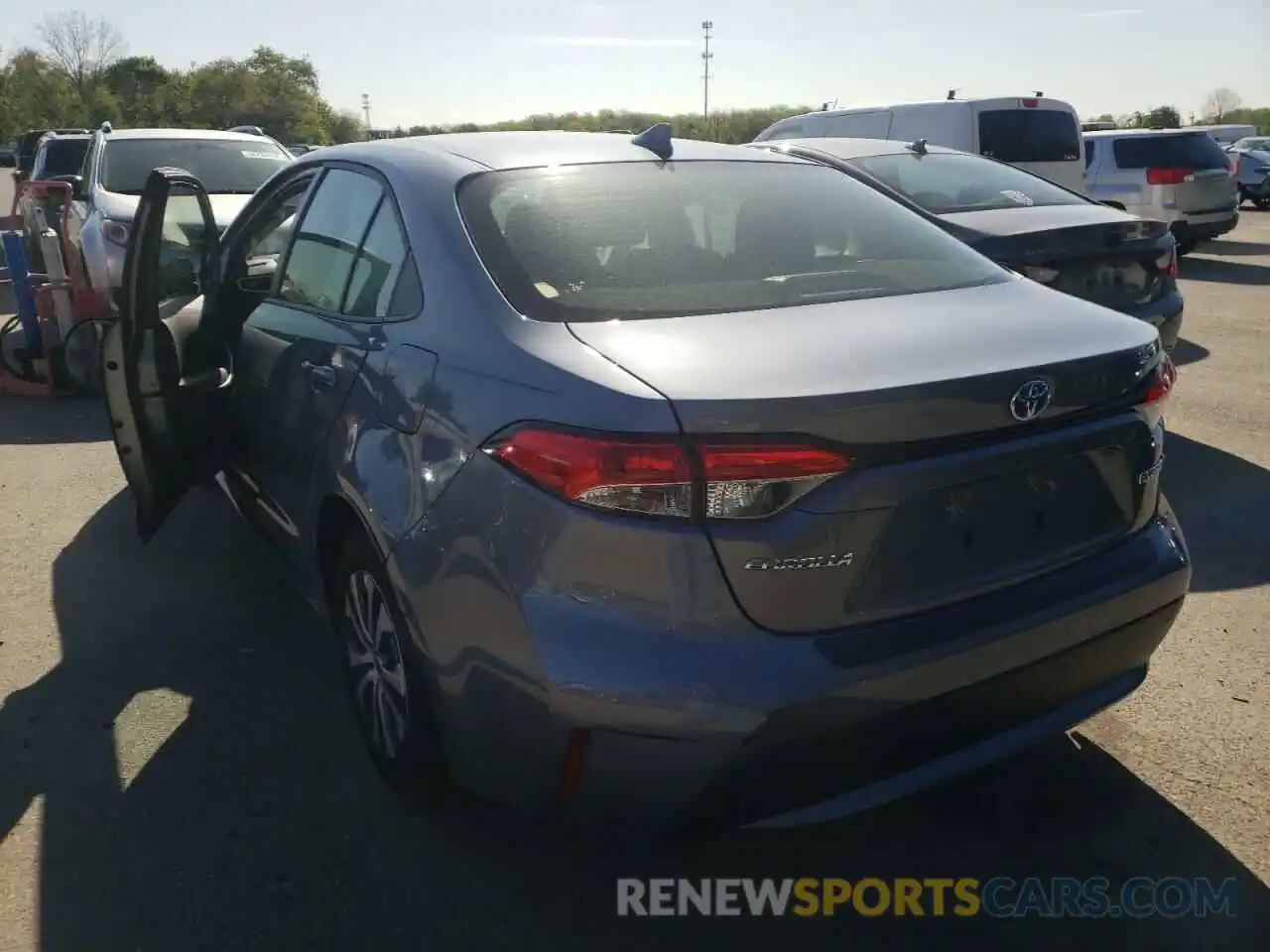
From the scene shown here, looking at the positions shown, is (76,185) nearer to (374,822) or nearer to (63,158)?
(63,158)

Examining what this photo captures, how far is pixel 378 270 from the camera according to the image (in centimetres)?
300

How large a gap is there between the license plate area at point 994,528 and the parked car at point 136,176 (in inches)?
285

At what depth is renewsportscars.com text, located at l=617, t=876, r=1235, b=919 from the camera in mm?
2500

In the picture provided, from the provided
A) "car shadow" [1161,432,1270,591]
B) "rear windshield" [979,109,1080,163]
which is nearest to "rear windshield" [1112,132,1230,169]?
"rear windshield" [979,109,1080,163]

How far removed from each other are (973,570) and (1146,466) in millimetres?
624

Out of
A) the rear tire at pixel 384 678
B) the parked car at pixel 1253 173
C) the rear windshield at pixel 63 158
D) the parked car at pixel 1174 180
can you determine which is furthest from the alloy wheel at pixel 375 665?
the parked car at pixel 1253 173

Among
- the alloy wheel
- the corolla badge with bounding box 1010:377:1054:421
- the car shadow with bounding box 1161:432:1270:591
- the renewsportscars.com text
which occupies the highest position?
the corolla badge with bounding box 1010:377:1054:421

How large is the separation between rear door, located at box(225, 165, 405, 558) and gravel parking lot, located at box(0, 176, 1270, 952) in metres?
0.62

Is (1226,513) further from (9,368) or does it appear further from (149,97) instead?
(149,97)

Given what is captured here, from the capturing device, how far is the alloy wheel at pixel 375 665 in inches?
110

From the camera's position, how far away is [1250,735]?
→ 314cm

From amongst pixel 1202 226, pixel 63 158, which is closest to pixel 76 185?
pixel 63 158

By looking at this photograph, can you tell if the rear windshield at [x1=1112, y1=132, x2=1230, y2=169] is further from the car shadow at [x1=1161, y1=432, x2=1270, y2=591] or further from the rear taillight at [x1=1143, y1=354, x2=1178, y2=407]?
the rear taillight at [x1=1143, y1=354, x2=1178, y2=407]

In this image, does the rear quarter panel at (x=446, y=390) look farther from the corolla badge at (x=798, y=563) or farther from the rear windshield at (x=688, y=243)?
the corolla badge at (x=798, y=563)
